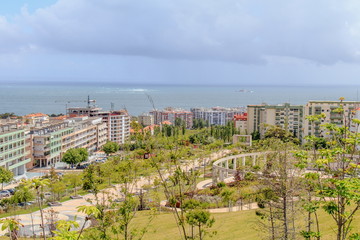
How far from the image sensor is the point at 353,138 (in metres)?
5.02

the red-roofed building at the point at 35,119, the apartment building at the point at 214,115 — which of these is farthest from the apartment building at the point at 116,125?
the apartment building at the point at 214,115

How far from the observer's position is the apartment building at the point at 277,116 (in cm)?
3741

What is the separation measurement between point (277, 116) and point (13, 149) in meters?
24.3

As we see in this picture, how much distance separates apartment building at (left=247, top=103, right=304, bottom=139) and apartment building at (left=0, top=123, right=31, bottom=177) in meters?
20.5

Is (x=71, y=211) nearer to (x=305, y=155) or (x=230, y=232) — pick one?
(x=230, y=232)

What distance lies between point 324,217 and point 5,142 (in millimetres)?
20797

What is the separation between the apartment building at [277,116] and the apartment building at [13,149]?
20.5 m

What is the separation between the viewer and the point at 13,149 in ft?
85.5

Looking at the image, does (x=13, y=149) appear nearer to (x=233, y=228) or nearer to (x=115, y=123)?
(x=115, y=123)

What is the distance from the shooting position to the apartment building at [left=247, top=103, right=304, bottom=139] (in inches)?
1473

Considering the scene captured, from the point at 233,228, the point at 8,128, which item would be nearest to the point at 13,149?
the point at 8,128

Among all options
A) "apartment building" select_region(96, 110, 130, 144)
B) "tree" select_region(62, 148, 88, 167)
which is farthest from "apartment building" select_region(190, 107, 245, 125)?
"tree" select_region(62, 148, 88, 167)

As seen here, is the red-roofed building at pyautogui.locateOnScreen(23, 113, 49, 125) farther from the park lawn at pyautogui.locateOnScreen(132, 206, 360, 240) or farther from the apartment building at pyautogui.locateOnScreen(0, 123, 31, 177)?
the park lawn at pyautogui.locateOnScreen(132, 206, 360, 240)

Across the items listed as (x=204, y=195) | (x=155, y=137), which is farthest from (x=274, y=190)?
(x=204, y=195)
